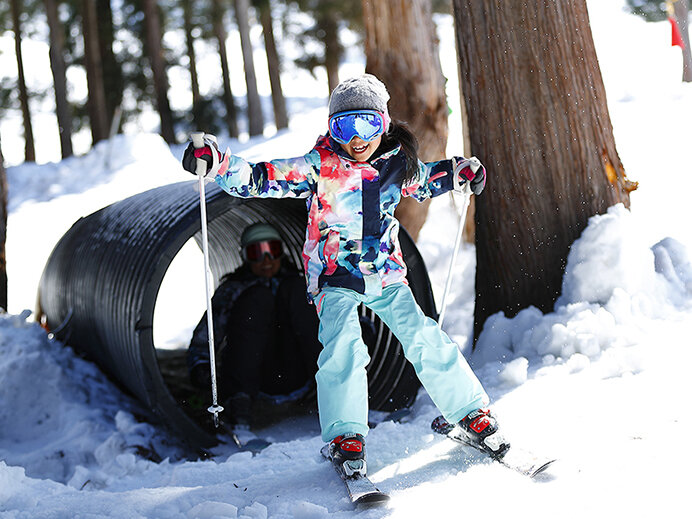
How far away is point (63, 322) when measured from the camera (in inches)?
225

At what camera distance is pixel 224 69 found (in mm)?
20234

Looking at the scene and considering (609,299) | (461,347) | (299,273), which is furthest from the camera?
(299,273)

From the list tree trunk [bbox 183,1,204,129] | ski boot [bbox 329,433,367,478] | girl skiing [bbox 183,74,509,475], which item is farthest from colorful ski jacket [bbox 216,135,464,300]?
tree trunk [bbox 183,1,204,129]

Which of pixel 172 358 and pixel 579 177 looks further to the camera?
pixel 172 358

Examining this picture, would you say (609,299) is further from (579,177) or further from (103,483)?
(103,483)

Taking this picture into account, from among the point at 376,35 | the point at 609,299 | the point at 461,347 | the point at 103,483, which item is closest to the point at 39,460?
the point at 103,483

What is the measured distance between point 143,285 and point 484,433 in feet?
6.62

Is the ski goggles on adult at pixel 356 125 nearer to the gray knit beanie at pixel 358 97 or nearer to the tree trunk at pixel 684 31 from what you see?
the gray knit beanie at pixel 358 97

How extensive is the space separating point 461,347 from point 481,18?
2.05m

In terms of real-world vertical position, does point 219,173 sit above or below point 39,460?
above

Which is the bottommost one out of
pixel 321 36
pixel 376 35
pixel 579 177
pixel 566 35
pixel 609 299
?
pixel 609 299

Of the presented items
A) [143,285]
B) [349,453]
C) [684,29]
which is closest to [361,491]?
[349,453]

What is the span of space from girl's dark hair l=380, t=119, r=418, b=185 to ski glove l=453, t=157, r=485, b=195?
205mm

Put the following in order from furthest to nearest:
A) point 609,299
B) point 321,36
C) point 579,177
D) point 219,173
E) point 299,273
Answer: point 321,36 → point 299,273 → point 579,177 → point 609,299 → point 219,173
